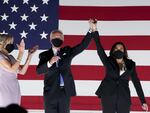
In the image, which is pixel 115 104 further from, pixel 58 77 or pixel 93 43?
pixel 93 43

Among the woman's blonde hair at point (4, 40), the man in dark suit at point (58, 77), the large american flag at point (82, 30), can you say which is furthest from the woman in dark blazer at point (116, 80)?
the large american flag at point (82, 30)

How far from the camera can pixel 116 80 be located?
267 cm

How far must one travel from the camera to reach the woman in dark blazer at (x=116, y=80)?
2639 millimetres

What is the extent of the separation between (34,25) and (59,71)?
1.58m

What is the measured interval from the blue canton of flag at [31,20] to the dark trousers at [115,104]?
5.12 feet

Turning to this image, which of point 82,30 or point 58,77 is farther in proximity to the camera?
point 82,30

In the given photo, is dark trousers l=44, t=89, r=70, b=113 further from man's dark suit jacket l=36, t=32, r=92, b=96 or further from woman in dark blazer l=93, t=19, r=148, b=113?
woman in dark blazer l=93, t=19, r=148, b=113

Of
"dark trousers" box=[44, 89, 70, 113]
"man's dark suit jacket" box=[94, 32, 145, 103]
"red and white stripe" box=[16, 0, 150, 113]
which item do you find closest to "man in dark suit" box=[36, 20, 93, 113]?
"dark trousers" box=[44, 89, 70, 113]

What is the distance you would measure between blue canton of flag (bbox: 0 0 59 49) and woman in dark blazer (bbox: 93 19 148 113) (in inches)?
57.6

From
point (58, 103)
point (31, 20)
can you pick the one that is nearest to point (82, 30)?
point (31, 20)

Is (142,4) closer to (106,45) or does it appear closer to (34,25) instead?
(106,45)

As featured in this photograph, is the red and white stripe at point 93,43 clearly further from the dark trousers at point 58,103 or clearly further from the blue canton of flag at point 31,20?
the dark trousers at point 58,103

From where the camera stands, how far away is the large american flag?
3.97 meters

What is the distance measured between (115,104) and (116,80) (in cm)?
17
